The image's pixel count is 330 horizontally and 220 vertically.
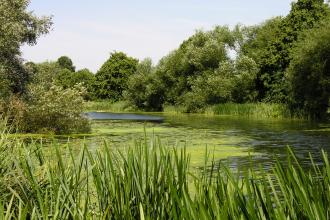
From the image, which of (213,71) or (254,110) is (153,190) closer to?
(254,110)

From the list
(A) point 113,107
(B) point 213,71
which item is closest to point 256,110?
(B) point 213,71

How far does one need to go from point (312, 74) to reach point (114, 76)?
62.6 meters

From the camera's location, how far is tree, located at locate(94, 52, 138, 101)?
90.6 meters

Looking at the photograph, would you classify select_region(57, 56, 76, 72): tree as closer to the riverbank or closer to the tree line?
the tree line

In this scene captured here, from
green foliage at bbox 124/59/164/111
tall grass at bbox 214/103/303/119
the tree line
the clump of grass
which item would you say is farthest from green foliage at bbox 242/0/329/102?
the clump of grass

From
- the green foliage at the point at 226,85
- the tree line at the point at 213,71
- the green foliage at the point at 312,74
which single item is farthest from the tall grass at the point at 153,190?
the green foliage at the point at 226,85

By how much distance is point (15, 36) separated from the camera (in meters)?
19.9

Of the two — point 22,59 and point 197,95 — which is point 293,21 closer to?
point 197,95

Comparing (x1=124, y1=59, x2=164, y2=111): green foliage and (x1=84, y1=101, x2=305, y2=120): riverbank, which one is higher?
(x1=124, y1=59, x2=164, y2=111): green foliage

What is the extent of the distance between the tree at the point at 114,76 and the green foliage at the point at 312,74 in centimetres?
5475

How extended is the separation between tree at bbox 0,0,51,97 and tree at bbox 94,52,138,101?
66.2 metres

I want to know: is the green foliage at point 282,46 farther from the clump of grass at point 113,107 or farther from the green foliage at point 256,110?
the clump of grass at point 113,107

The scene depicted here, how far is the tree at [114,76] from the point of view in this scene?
297 ft

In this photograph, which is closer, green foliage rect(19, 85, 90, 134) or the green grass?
green foliage rect(19, 85, 90, 134)
